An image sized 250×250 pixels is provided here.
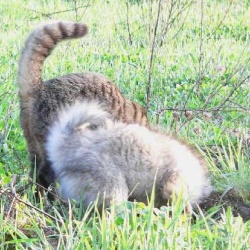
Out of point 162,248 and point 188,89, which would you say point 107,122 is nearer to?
point 162,248

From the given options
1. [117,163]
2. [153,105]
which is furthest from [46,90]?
[153,105]

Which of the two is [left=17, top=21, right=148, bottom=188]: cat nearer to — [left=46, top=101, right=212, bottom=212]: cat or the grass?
the grass

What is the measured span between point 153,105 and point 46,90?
1639 millimetres

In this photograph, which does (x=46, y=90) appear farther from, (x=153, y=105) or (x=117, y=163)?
(x=153, y=105)

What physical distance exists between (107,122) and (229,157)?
1112mm

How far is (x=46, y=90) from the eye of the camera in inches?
165

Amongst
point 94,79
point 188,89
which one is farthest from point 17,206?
point 188,89

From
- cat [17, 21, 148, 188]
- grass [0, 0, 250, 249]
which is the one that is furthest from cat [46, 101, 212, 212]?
cat [17, 21, 148, 188]

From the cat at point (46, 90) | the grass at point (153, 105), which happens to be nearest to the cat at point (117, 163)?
the grass at point (153, 105)

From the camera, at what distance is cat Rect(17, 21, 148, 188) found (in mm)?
4074

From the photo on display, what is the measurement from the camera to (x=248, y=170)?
3969 mm

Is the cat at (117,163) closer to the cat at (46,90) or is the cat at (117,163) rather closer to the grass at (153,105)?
the grass at (153,105)

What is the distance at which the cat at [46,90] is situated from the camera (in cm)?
407

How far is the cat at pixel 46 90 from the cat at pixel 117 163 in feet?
1.63
